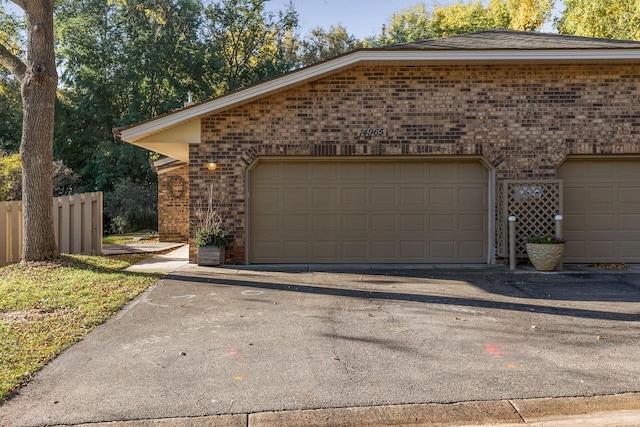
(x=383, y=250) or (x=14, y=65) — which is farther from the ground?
(x=14, y=65)

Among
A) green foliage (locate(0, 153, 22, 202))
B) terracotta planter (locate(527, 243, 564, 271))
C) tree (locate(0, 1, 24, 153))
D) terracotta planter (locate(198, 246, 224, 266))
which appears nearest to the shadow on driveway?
terracotta planter (locate(198, 246, 224, 266))

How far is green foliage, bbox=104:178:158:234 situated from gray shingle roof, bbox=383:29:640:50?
14.8m

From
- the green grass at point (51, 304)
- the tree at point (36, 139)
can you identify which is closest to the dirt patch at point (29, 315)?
the green grass at point (51, 304)

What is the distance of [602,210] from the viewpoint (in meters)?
9.93

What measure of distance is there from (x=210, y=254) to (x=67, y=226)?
3853mm

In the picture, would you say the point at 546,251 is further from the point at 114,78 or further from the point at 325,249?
the point at 114,78

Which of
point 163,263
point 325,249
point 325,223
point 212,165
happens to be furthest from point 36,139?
point 325,249

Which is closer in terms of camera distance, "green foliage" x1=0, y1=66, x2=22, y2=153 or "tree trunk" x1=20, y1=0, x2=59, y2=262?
"tree trunk" x1=20, y1=0, x2=59, y2=262

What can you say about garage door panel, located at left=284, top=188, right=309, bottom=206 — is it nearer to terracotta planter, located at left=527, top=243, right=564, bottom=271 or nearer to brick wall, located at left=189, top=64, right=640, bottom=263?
brick wall, located at left=189, top=64, right=640, bottom=263

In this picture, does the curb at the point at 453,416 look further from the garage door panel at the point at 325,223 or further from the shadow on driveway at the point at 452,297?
the garage door panel at the point at 325,223

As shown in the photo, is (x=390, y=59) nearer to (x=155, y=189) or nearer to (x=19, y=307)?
(x=19, y=307)

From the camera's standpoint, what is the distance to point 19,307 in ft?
19.8

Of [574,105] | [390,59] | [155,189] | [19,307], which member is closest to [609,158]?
[574,105]

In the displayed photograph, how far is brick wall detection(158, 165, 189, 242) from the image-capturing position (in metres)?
15.9
